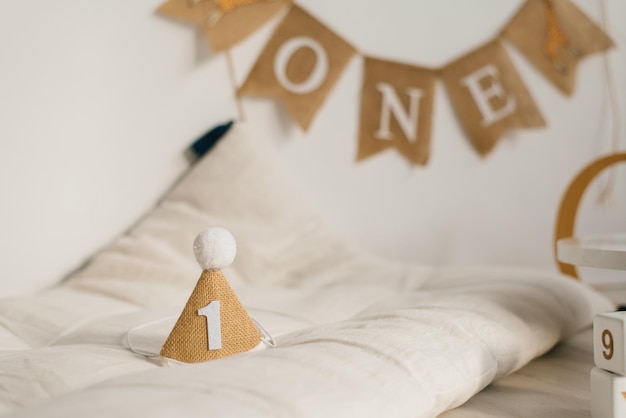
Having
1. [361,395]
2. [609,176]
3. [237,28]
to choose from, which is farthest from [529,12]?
[361,395]

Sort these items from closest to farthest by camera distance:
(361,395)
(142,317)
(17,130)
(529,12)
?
(361,395), (142,317), (17,130), (529,12)

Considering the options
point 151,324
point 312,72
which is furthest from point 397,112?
point 151,324

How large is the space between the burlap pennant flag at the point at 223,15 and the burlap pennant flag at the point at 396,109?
1.07ft

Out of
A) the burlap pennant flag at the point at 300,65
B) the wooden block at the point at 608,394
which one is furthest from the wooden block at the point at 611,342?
the burlap pennant flag at the point at 300,65

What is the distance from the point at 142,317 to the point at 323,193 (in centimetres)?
89

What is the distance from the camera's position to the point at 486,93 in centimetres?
212

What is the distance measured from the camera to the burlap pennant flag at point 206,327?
2.89 feet

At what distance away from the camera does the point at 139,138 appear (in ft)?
5.62

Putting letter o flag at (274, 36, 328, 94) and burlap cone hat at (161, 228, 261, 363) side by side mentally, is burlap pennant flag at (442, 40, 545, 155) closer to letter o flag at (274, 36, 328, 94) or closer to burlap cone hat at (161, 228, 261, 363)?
letter o flag at (274, 36, 328, 94)

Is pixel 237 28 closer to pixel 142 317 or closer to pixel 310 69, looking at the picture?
pixel 310 69

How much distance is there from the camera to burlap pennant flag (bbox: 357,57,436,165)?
2018mm

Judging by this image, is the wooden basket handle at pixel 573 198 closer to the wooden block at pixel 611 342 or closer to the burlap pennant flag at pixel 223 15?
the burlap pennant flag at pixel 223 15

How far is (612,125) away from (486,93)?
43 centimetres

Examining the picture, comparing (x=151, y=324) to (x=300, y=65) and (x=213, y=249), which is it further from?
(x=300, y=65)
